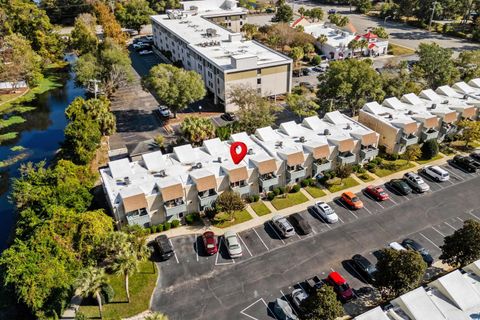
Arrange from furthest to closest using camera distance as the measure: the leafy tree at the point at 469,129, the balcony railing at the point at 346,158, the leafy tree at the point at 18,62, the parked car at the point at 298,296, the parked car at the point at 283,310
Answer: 1. the leafy tree at the point at 18,62
2. the leafy tree at the point at 469,129
3. the balcony railing at the point at 346,158
4. the parked car at the point at 298,296
5. the parked car at the point at 283,310

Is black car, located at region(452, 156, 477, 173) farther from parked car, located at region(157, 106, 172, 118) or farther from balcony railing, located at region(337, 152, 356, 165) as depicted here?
parked car, located at region(157, 106, 172, 118)

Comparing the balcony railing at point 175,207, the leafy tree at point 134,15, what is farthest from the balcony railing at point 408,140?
the leafy tree at point 134,15

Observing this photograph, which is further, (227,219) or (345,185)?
(345,185)

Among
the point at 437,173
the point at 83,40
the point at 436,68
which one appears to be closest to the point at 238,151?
the point at 437,173

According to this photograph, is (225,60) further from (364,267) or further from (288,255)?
(364,267)

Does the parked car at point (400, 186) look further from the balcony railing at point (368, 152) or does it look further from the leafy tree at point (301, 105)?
the leafy tree at point (301, 105)

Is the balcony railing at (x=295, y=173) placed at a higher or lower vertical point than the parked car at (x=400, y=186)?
higher

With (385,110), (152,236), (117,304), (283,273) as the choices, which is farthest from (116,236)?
(385,110)
